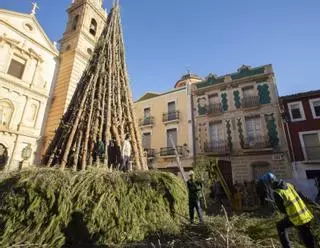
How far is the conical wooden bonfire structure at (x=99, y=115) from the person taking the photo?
504 centimetres

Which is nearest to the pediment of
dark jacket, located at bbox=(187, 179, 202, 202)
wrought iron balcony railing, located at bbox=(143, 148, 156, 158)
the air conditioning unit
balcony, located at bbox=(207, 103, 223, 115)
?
wrought iron balcony railing, located at bbox=(143, 148, 156, 158)

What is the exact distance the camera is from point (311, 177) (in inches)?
526

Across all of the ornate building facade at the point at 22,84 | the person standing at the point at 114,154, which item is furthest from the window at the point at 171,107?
the person standing at the point at 114,154

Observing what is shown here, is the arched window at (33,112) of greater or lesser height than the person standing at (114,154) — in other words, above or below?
above

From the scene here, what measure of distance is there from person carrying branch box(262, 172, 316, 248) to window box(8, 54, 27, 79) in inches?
713

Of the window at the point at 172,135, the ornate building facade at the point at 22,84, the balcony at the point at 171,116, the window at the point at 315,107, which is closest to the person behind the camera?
the ornate building facade at the point at 22,84

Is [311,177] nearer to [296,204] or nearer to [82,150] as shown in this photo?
[296,204]

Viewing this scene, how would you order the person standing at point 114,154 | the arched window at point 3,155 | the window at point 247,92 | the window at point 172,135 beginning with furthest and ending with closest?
the window at point 172,135 → the window at point 247,92 → the arched window at point 3,155 → the person standing at point 114,154

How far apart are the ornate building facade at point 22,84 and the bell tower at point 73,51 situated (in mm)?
850

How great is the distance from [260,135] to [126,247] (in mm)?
14591

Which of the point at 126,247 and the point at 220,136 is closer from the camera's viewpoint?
the point at 126,247

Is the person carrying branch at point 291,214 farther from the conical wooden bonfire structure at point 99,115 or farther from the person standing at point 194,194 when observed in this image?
the conical wooden bonfire structure at point 99,115

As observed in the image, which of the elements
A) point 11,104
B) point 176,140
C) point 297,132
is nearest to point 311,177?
point 297,132

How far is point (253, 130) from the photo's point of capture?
15930 millimetres
